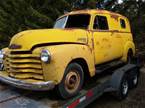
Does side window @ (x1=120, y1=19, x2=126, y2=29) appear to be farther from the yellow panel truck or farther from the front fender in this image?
the front fender

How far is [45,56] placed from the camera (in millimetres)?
4859

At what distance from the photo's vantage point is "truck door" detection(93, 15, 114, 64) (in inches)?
253

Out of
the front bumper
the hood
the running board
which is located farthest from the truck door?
the front bumper

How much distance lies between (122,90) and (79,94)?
1.60 meters

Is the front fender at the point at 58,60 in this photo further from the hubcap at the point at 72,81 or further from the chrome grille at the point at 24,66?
the hubcap at the point at 72,81

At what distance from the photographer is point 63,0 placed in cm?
1250

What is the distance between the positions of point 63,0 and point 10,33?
293 cm

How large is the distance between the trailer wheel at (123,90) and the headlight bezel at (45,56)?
7.30ft

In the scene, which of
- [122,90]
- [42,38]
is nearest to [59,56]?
[42,38]

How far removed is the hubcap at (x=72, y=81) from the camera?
207 inches

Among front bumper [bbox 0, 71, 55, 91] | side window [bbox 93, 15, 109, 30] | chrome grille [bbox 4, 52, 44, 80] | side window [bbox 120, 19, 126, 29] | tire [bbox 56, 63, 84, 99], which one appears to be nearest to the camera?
front bumper [bbox 0, 71, 55, 91]

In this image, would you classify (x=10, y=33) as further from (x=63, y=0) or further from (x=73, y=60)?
(x=73, y=60)

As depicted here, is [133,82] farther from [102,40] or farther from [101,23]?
[101,23]

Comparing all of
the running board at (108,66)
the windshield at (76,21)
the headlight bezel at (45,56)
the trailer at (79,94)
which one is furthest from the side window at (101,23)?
the headlight bezel at (45,56)
